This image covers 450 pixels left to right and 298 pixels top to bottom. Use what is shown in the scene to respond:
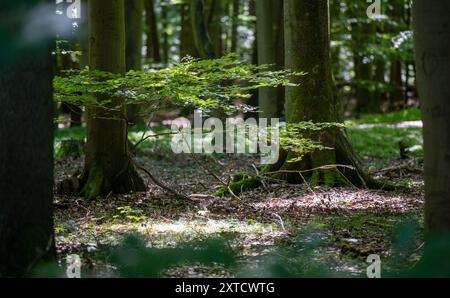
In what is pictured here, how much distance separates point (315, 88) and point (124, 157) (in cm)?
324

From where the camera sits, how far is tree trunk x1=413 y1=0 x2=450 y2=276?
4234mm

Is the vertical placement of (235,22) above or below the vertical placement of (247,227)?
above

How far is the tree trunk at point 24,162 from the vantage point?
12.9ft

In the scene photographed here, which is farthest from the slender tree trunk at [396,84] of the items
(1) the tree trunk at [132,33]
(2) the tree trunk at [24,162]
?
(2) the tree trunk at [24,162]

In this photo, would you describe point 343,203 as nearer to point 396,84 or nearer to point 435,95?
point 435,95

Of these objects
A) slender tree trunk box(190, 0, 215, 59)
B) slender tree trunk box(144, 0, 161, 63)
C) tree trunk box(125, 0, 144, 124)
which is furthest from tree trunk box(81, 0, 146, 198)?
slender tree trunk box(144, 0, 161, 63)

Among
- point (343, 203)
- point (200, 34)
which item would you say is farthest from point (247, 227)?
point (200, 34)

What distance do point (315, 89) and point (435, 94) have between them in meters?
5.02

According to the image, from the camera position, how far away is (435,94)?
4281 millimetres

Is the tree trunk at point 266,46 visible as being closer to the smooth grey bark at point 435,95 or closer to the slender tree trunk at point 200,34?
the slender tree trunk at point 200,34

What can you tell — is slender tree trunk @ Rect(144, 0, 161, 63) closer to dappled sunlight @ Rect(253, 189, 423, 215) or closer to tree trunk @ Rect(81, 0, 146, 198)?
tree trunk @ Rect(81, 0, 146, 198)

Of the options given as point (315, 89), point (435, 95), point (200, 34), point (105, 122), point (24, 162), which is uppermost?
point (200, 34)

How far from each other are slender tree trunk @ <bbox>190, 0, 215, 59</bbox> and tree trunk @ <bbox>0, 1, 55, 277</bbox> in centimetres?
1169

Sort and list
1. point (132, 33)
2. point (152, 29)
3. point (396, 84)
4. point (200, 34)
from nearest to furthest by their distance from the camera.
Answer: point (200, 34), point (132, 33), point (152, 29), point (396, 84)
